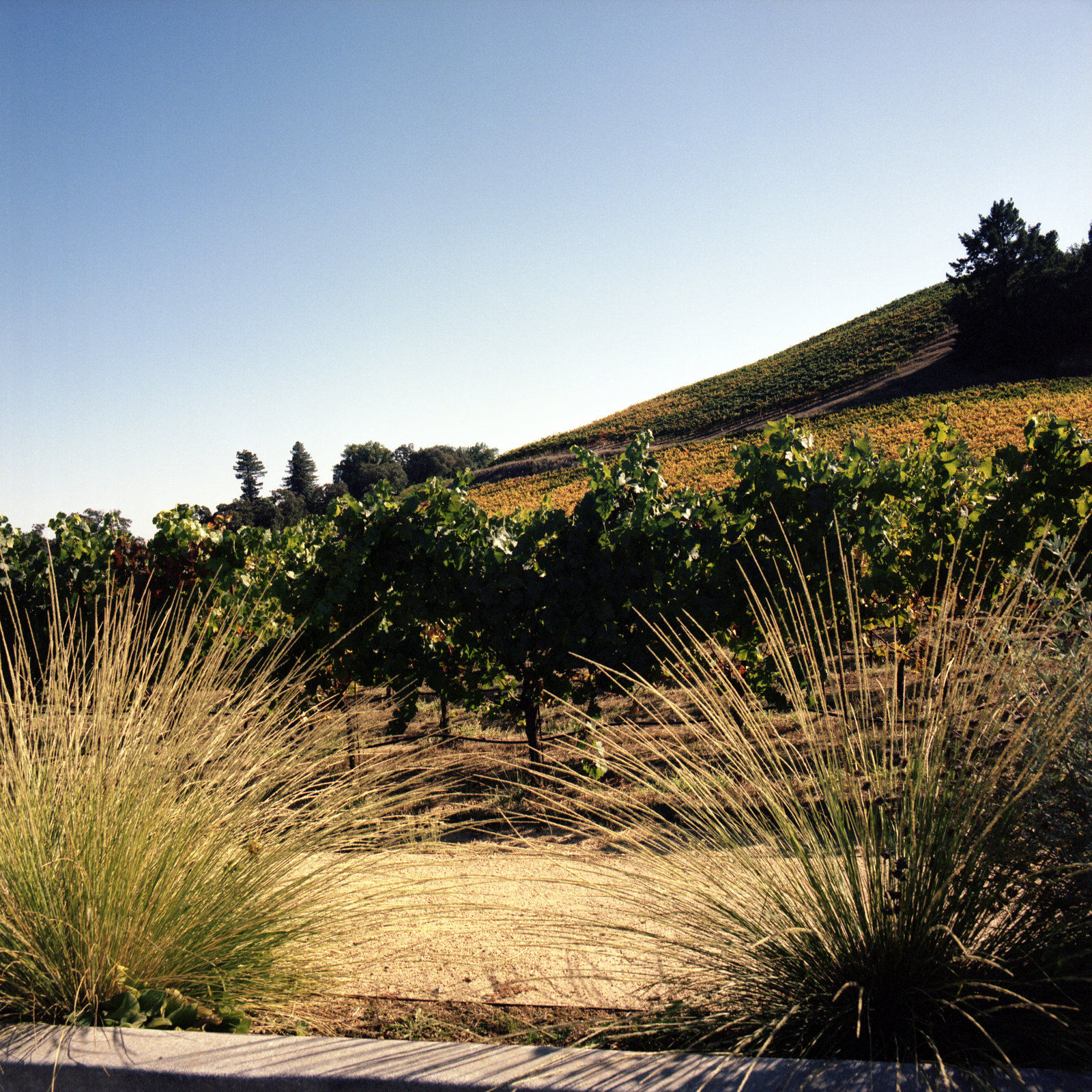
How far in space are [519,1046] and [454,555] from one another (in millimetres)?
4034

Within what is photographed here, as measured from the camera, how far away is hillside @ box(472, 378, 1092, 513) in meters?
24.2

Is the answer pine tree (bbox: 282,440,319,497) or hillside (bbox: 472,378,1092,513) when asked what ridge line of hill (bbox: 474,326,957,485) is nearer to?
hillside (bbox: 472,378,1092,513)

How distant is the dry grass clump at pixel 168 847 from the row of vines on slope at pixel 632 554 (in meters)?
2.50

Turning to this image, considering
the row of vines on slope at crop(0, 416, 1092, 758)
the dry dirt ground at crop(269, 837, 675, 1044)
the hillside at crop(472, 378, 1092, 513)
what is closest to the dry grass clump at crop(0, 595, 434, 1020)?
the dry dirt ground at crop(269, 837, 675, 1044)

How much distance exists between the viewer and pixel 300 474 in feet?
209

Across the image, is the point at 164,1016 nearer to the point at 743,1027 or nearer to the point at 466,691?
the point at 743,1027

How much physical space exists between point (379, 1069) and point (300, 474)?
65.3 meters

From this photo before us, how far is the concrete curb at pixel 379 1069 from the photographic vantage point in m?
1.59

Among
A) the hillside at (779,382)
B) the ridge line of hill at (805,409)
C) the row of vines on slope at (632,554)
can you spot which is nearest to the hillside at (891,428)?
the ridge line of hill at (805,409)

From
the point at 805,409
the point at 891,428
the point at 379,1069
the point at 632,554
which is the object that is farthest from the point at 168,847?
the point at 805,409

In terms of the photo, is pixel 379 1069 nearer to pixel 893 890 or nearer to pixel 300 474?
pixel 893 890

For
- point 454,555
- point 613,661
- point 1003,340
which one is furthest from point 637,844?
point 1003,340

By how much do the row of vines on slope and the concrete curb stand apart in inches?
129

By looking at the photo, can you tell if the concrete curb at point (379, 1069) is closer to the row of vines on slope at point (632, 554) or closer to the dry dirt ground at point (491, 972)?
the dry dirt ground at point (491, 972)
